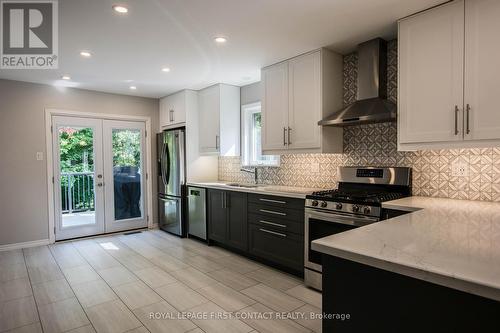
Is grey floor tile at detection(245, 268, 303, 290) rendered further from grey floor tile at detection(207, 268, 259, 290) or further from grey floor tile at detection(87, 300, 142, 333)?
grey floor tile at detection(87, 300, 142, 333)

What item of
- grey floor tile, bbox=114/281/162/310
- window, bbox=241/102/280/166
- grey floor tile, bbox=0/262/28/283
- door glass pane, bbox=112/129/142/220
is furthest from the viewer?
door glass pane, bbox=112/129/142/220

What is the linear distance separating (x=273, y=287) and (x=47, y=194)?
3749mm

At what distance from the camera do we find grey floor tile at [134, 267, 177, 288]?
3.04 metres

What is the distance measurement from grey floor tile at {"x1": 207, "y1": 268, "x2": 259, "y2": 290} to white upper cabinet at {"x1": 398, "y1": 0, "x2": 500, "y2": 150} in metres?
1.95

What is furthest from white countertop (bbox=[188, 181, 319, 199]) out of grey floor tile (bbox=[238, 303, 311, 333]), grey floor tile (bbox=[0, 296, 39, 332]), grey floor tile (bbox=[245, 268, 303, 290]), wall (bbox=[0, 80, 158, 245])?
wall (bbox=[0, 80, 158, 245])

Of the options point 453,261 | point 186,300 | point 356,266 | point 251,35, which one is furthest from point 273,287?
point 251,35

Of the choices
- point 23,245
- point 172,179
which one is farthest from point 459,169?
point 23,245

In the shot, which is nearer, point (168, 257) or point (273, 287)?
Result: point (273, 287)

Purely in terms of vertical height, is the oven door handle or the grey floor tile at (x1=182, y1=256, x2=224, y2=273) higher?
the oven door handle

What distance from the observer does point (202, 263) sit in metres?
3.62

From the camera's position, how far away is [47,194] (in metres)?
4.53

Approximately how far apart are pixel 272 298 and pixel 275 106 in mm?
2117

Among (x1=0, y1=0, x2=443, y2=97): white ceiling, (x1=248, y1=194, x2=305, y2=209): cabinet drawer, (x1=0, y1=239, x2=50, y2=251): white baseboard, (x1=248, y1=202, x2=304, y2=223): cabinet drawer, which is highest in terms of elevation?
(x1=0, y1=0, x2=443, y2=97): white ceiling

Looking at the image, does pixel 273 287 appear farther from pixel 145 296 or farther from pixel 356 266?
pixel 356 266
